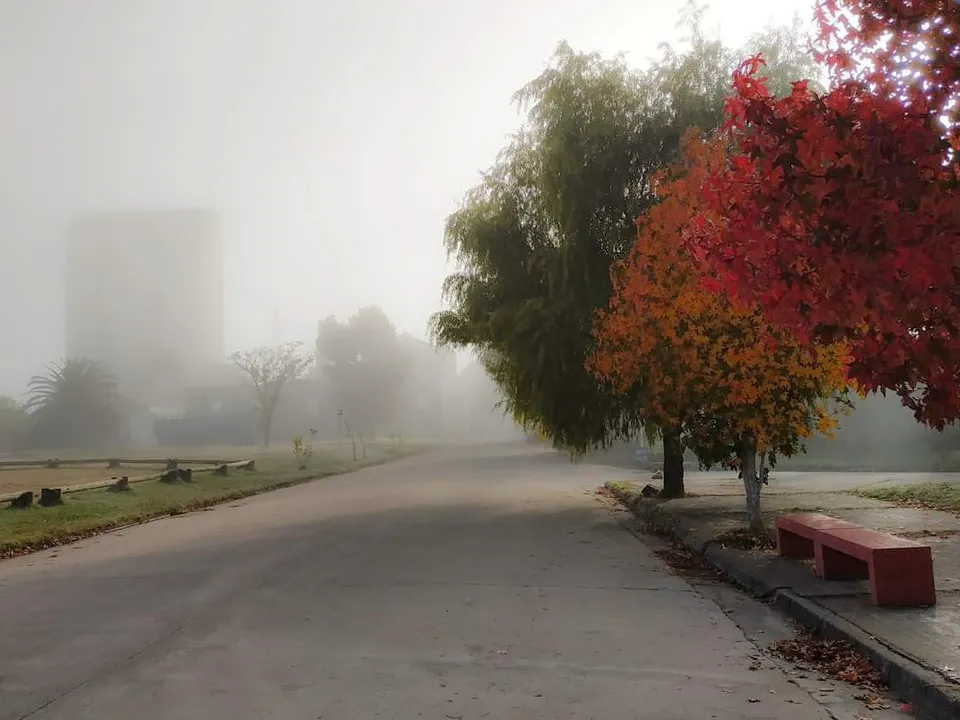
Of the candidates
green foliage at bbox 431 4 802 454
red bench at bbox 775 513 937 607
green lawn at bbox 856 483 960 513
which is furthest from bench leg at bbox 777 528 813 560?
green foliage at bbox 431 4 802 454

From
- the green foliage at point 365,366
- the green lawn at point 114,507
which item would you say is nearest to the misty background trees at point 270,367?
the green foliage at point 365,366

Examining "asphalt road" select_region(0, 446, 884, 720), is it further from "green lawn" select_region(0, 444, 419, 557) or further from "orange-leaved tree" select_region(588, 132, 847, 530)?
"orange-leaved tree" select_region(588, 132, 847, 530)

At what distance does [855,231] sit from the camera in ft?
13.9

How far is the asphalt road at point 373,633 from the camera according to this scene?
4.88 meters

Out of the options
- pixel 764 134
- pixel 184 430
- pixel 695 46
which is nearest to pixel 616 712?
pixel 764 134

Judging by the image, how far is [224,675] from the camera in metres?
5.45

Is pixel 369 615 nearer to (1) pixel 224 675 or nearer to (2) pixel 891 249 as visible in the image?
(1) pixel 224 675

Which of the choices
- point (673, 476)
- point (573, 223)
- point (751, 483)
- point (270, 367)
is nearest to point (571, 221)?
point (573, 223)

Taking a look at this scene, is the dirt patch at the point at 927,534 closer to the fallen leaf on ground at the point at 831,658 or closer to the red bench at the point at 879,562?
the red bench at the point at 879,562

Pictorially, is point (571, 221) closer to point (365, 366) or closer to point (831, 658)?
point (831, 658)

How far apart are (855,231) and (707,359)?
727 centimetres

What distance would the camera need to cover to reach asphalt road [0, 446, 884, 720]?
16.0ft

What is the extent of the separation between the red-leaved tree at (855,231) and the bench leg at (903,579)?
8.35 feet

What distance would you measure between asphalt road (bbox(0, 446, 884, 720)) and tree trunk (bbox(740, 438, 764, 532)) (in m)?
1.65
